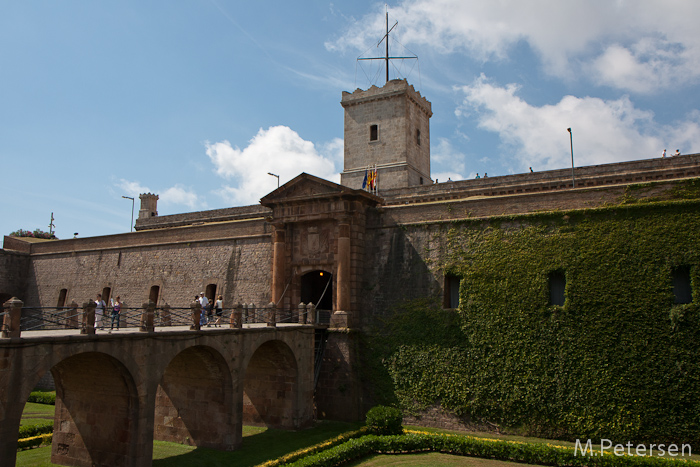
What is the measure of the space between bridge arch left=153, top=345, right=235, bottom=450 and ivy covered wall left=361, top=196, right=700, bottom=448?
6.69 m

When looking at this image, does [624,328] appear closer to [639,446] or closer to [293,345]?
[639,446]

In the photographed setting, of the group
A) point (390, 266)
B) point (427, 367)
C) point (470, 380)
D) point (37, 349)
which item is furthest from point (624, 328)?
point (37, 349)

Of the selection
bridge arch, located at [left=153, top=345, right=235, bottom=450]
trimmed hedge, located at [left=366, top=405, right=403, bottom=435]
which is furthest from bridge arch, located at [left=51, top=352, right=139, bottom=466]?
trimmed hedge, located at [left=366, top=405, right=403, bottom=435]

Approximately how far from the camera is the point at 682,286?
17.7 metres

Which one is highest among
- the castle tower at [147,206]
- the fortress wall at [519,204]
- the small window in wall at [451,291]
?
the castle tower at [147,206]

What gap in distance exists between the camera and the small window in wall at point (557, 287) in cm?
1950

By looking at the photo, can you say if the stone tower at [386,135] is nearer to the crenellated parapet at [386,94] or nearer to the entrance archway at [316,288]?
the crenellated parapet at [386,94]

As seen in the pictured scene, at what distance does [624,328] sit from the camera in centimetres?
1786

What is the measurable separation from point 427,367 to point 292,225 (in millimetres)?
8610

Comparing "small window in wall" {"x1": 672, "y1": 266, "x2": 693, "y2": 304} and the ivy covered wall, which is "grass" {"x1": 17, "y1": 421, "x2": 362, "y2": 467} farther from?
"small window in wall" {"x1": 672, "y1": 266, "x2": 693, "y2": 304}

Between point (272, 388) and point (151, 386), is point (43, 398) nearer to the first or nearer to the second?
point (272, 388)

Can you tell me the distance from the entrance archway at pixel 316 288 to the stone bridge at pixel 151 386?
3.53m

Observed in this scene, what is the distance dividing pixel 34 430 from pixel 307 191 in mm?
13330

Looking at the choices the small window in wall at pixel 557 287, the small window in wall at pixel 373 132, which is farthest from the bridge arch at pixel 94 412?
the small window in wall at pixel 373 132
